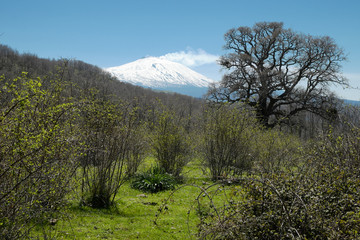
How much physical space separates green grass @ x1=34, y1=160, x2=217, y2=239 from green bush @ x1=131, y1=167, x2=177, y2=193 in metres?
1.13

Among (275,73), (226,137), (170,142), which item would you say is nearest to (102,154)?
(170,142)

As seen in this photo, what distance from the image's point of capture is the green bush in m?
10.6

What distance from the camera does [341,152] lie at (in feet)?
20.4

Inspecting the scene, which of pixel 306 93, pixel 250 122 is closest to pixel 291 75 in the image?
pixel 306 93

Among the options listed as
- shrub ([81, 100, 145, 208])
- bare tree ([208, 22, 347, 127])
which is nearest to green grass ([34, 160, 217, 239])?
shrub ([81, 100, 145, 208])

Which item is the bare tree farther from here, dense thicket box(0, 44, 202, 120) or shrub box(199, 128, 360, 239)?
shrub box(199, 128, 360, 239)

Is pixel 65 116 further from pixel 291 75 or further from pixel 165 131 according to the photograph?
pixel 291 75

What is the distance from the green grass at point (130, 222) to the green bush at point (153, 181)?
113 centimetres

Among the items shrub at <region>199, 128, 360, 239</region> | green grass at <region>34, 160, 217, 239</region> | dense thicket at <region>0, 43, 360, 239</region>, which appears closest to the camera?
shrub at <region>199, 128, 360, 239</region>

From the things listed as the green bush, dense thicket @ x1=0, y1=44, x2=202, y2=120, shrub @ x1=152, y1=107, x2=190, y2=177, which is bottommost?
the green bush

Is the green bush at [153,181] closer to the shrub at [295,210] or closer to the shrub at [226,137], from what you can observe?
the shrub at [226,137]

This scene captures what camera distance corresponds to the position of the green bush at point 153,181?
Result: 10.6 meters

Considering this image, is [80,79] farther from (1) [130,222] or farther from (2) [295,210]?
(2) [295,210]

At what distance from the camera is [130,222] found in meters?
7.00
